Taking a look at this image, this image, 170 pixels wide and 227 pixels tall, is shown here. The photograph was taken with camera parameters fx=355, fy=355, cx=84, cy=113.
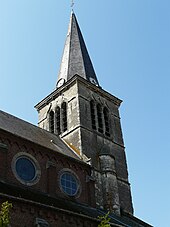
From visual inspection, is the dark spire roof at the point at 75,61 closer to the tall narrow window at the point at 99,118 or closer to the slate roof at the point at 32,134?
the tall narrow window at the point at 99,118

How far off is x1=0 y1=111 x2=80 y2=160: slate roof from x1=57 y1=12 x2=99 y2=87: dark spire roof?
7.06 m

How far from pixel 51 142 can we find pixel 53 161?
3066 millimetres

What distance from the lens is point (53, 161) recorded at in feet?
66.3

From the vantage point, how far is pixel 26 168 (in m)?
18.8

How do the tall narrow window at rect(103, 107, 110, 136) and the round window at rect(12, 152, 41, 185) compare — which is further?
the tall narrow window at rect(103, 107, 110, 136)

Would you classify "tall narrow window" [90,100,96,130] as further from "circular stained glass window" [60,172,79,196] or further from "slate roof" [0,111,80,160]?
"circular stained glass window" [60,172,79,196]

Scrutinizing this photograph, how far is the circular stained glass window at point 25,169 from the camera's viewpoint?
725 inches

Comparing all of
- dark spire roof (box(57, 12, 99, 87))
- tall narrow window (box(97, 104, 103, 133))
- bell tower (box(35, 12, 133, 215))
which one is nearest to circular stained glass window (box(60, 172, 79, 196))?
bell tower (box(35, 12, 133, 215))

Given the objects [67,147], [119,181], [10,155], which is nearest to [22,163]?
[10,155]

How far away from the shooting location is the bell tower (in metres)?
23.5

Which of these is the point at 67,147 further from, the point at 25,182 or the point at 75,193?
the point at 25,182

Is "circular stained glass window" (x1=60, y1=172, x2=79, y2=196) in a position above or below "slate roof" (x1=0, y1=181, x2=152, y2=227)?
above

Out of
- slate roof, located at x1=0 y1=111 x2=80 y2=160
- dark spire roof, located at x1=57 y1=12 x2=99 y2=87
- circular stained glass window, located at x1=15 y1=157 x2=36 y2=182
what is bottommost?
circular stained glass window, located at x1=15 y1=157 x2=36 y2=182

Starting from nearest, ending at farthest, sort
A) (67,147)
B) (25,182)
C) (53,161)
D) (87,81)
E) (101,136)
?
1. (25,182)
2. (53,161)
3. (67,147)
4. (101,136)
5. (87,81)
